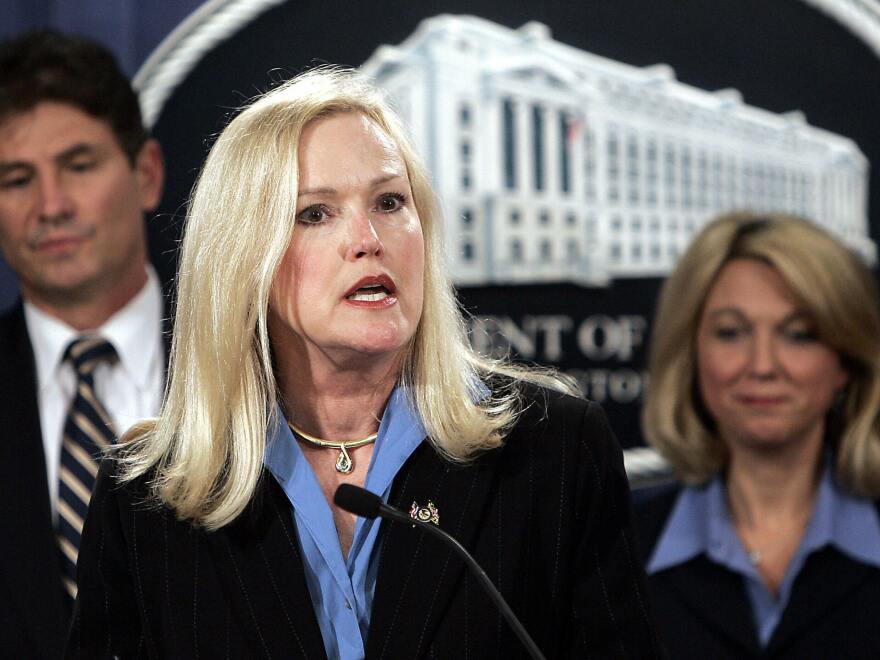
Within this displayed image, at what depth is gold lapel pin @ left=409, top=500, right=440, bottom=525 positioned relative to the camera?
162 cm

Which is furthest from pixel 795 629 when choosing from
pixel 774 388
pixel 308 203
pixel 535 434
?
pixel 308 203

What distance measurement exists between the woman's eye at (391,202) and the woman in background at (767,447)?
127 cm

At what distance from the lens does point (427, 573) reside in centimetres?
156

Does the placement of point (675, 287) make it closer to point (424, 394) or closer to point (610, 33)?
point (610, 33)

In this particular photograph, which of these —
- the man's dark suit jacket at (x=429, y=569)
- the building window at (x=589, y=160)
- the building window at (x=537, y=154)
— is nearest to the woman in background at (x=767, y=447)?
the building window at (x=589, y=160)

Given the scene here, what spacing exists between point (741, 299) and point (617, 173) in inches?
20.6

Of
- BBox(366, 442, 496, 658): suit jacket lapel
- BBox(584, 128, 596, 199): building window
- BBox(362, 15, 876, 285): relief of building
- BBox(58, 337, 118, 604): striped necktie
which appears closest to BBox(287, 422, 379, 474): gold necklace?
BBox(366, 442, 496, 658): suit jacket lapel

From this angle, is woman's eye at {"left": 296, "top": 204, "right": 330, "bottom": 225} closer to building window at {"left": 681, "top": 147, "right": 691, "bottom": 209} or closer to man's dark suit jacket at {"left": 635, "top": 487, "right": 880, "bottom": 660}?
man's dark suit jacket at {"left": 635, "top": 487, "right": 880, "bottom": 660}

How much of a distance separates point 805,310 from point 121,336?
1643 millimetres

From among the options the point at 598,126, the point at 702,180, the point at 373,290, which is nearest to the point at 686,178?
the point at 702,180

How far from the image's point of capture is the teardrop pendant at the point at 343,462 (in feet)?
5.70

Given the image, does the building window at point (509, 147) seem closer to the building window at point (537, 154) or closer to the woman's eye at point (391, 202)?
the building window at point (537, 154)

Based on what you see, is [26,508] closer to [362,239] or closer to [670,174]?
[362,239]

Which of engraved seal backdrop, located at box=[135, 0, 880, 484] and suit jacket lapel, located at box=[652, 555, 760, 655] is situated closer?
suit jacket lapel, located at box=[652, 555, 760, 655]
